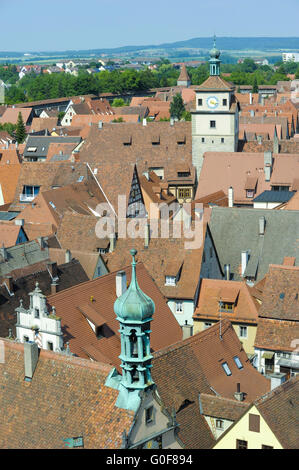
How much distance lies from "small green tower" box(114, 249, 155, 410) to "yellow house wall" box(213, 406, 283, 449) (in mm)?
5571

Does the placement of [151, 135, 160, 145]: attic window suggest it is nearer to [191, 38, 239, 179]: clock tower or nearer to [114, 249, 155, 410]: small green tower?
[191, 38, 239, 179]: clock tower

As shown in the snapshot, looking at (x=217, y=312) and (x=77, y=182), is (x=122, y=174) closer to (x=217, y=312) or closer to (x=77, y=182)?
(x=77, y=182)

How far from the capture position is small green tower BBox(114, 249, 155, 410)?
2473cm

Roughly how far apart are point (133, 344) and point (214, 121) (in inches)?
2711

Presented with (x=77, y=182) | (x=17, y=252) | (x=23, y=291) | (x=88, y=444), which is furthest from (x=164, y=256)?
(x=88, y=444)

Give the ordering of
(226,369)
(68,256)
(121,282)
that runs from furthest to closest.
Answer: (68,256), (121,282), (226,369)

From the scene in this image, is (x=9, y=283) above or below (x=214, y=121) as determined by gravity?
above

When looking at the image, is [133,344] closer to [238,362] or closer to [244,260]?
[238,362]

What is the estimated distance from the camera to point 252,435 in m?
29.5

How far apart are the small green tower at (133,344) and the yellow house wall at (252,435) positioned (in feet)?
18.3

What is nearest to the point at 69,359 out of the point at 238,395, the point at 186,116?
the point at 238,395

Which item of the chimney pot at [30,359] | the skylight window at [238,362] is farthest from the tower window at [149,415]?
the skylight window at [238,362]

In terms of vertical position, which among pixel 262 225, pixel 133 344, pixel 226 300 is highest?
pixel 133 344
